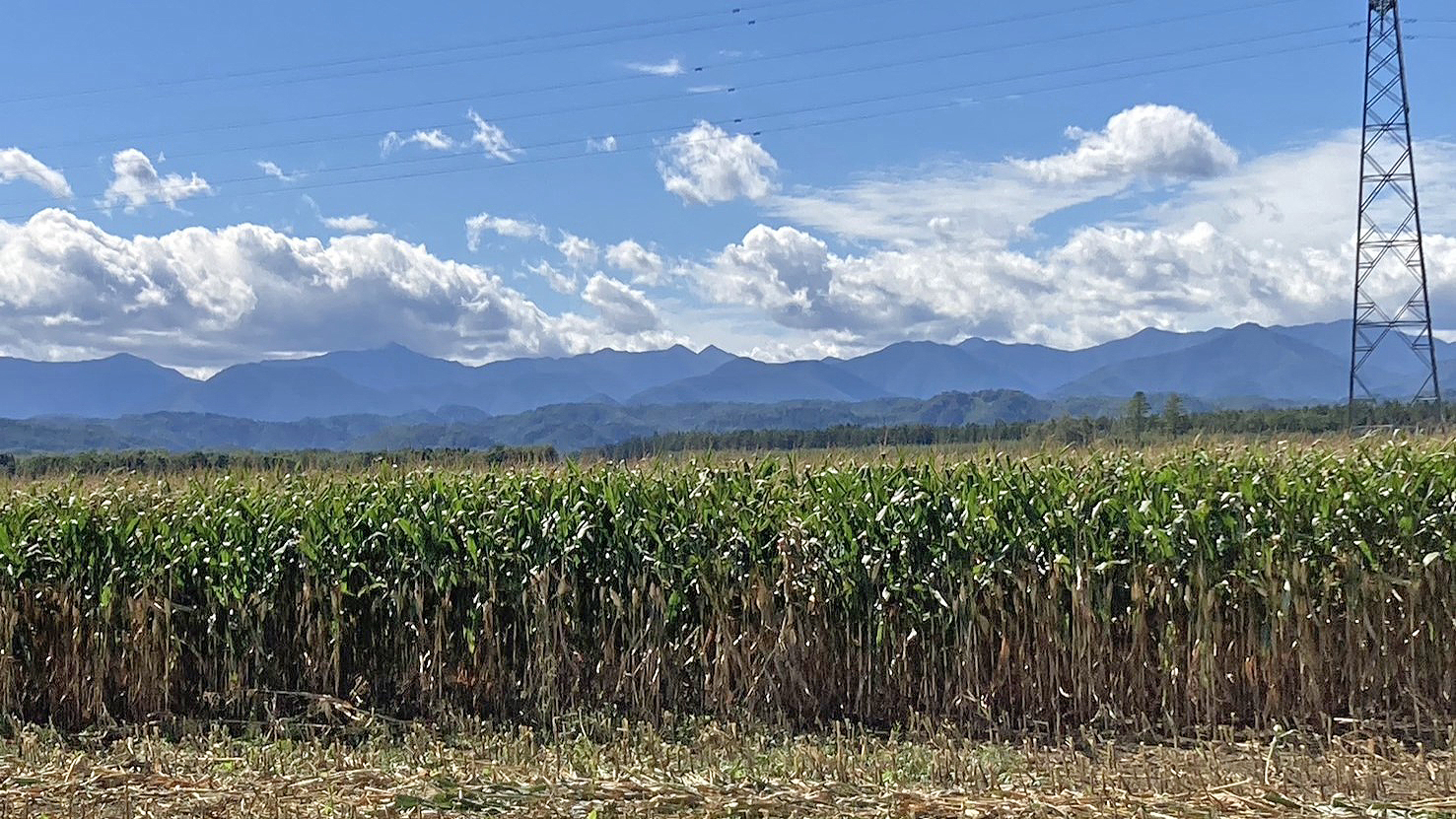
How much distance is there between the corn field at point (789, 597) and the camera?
31.8 ft

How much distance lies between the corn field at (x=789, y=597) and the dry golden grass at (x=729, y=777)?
0.59 m

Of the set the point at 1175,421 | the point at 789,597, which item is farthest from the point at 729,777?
the point at 1175,421

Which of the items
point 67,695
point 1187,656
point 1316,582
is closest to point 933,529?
point 1187,656

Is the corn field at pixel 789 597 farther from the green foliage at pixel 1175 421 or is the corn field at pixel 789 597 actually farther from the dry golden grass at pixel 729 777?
the green foliage at pixel 1175 421

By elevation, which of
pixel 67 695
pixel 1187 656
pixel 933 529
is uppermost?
pixel 933 529

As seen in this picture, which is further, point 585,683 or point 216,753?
point 585,683

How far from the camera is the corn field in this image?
968cm

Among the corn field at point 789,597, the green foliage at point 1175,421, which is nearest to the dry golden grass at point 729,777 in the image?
the corn field at point 789,597

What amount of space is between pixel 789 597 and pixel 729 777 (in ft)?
10.4

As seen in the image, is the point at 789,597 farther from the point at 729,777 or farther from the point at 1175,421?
the point at 1175,421

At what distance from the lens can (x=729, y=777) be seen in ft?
23.4

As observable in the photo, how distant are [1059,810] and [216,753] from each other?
6.18 metres

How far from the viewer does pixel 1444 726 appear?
9305 mm

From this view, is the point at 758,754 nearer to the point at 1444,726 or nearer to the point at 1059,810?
the point at 1059,810
